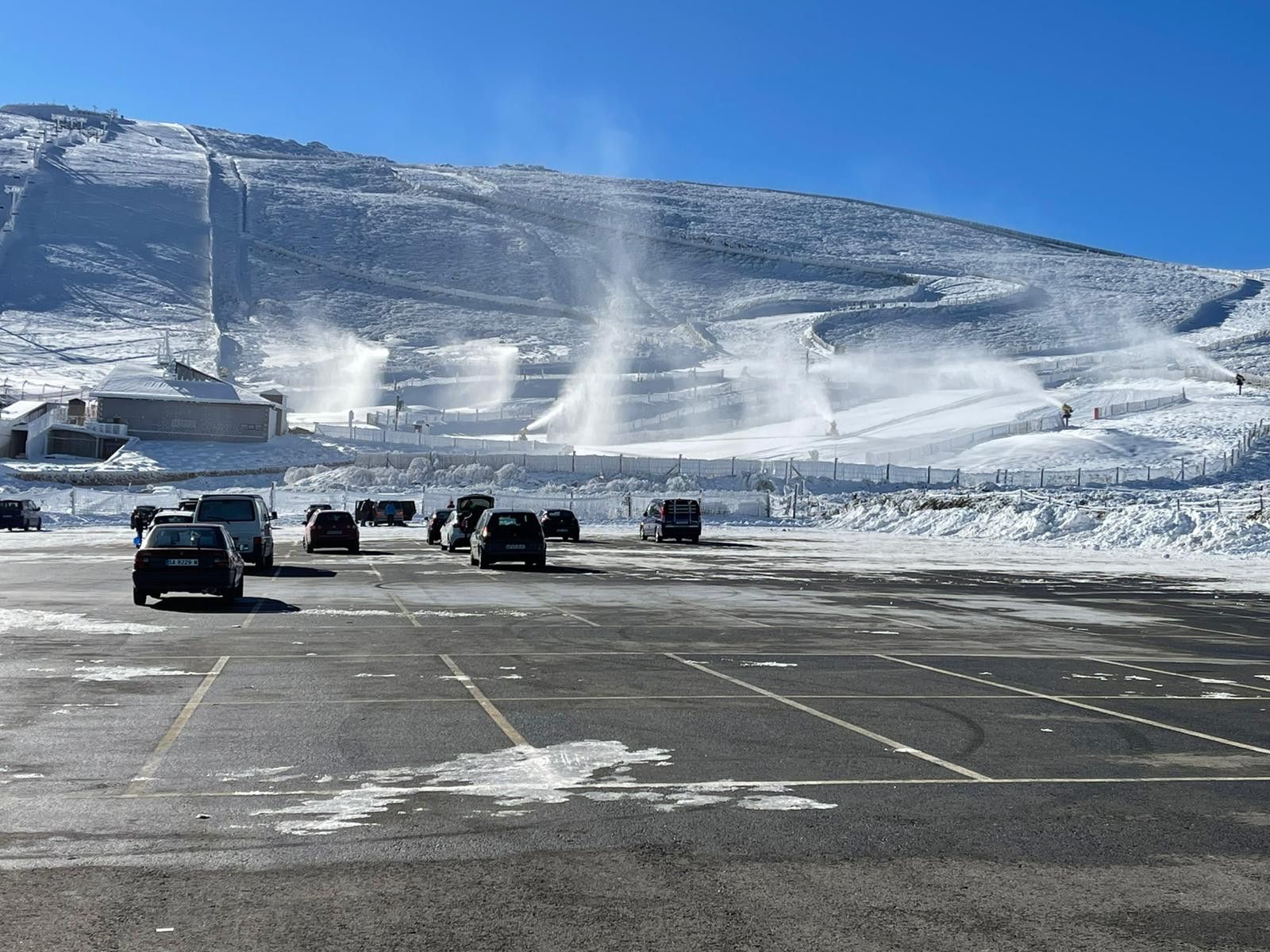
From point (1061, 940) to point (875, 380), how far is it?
130607 mm

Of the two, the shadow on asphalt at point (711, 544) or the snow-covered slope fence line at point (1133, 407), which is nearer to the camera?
the shadow on asphalt at point (711, 544)

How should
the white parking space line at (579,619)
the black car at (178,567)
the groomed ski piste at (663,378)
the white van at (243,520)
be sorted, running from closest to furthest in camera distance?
the white parking space line at (579,619), the black car at (178,567), the white van at (243,520), the groomed ski piste at (663,378)

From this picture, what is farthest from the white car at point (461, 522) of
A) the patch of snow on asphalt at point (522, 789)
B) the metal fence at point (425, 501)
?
the patch of snow on asphalt at point (522, 789)

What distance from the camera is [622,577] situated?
98.8 feet

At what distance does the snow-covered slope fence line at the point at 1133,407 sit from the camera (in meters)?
105

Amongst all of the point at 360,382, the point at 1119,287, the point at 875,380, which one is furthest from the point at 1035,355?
the point at 360,382

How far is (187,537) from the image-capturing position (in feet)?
71.7

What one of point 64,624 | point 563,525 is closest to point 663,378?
point 563,525

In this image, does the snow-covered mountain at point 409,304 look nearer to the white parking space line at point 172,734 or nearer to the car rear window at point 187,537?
the car rear window at point 187,537

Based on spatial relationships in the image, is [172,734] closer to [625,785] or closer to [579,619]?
[625,785]

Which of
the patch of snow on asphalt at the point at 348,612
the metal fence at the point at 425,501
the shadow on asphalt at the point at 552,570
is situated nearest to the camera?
the patch of snow on asphalt at the point at 348,612

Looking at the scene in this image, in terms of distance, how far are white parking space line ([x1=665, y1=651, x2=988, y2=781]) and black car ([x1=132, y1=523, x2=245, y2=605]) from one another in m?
9.59

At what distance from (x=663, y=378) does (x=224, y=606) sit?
394 ft

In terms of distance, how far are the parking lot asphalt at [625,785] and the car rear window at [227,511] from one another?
10.8 m
